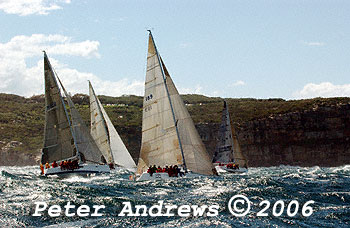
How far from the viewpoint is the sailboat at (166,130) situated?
39.4 meters

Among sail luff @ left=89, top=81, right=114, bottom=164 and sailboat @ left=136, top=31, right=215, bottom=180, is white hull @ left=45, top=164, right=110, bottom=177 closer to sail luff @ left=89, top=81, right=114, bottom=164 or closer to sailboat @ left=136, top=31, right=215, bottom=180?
sailboat @ left=136, top=31, right=215, bottom=180

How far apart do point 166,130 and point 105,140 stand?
93.6 ft

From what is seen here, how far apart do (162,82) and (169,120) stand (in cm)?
322

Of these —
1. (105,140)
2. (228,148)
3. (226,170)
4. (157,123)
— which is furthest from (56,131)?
(228,148)

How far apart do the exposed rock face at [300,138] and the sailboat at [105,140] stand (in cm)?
4226

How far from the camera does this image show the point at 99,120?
221 feet

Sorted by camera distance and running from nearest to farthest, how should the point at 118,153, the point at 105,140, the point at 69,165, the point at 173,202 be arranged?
the point at 173,202, the point at 69,165, the point at 105,140, the point at 118,153

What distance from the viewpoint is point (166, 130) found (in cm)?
4038

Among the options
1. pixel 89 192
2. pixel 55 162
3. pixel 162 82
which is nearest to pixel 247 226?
pixel 89 192

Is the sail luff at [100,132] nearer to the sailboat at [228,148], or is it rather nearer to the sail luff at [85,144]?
the sail luff at [85,144]

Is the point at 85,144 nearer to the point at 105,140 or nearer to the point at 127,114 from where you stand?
the point at 105,140

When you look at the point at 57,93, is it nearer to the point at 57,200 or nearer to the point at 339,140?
the point at 57,200

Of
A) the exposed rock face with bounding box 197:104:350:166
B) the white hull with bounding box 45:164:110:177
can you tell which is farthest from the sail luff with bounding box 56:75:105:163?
the exposed rock face with bounding box 197:104:350:166

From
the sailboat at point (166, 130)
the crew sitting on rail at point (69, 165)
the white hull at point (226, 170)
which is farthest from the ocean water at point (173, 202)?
the white hull at point (226, 170)
